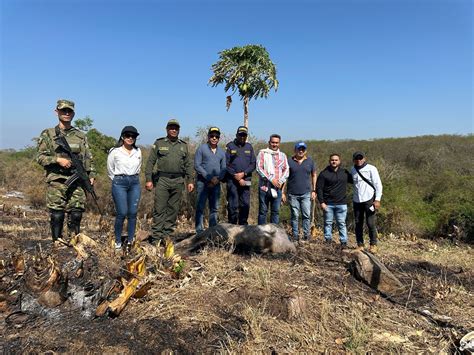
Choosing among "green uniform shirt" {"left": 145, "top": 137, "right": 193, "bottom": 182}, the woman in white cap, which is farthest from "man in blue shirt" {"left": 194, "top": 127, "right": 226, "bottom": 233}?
the woman in white cap

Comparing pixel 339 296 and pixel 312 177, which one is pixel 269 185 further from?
pixel 339 296

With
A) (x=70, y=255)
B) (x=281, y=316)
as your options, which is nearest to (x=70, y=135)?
(x=70, y=255)

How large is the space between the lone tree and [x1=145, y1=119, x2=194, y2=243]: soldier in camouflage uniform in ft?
8.42

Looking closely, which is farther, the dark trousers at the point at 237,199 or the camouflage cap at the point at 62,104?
the dark trousers at the point at 237,199

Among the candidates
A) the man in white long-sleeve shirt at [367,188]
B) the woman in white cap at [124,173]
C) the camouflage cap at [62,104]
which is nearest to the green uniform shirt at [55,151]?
the camouflage cap at [62,104]

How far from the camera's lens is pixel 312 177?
6035mm

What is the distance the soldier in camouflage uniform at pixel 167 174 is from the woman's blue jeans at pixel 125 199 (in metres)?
0.30

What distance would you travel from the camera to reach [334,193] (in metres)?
5.78

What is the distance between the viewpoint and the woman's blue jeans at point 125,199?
4.48 meters

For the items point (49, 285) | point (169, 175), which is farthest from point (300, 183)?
point (49, 285)

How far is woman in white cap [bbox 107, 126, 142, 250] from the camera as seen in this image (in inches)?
175

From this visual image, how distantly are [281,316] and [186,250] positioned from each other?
6.79ft

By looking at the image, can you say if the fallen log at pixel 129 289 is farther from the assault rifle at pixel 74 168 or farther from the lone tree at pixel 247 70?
the lone tree at pixel 247 70

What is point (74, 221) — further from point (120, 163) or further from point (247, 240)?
point (247, 240)
